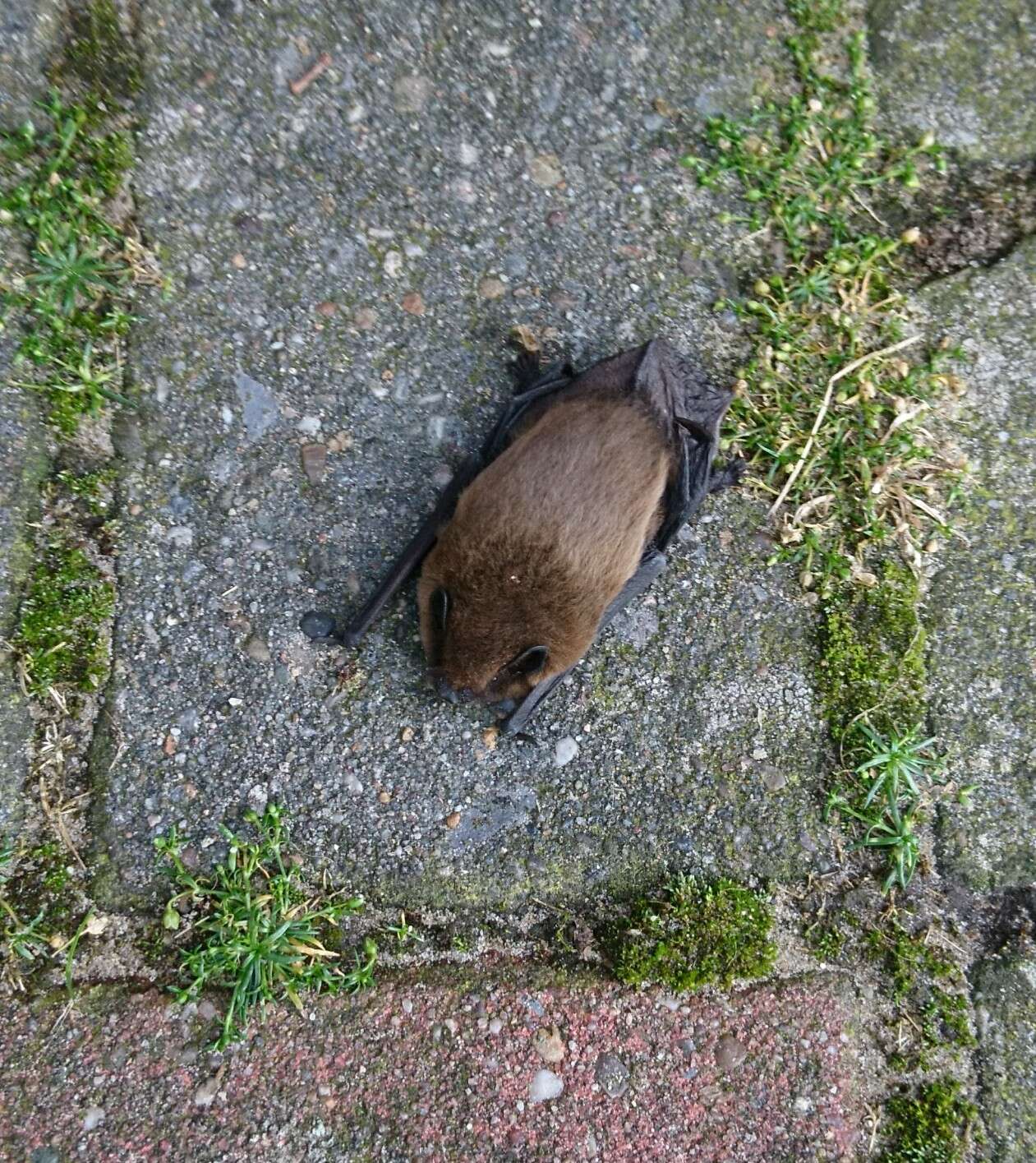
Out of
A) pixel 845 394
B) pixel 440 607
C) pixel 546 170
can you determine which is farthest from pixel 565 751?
pixel 546 170

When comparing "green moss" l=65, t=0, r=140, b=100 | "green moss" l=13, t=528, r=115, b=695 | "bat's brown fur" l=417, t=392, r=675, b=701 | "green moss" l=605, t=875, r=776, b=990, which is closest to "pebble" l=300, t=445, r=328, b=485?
"bat's brown fur" l=417, t=392, r=675, b=701

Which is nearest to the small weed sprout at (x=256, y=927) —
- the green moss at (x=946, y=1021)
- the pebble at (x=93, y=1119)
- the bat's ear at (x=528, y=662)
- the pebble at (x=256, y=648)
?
the pebble at (x=93, y=1119)

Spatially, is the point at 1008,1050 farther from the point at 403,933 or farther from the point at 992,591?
the point at 403,933

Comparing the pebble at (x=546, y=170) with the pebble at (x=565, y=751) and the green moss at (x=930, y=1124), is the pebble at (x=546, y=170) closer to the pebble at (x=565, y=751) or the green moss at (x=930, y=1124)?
the pebble at (x=565, y=751)

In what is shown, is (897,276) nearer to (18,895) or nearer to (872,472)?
(872,472)

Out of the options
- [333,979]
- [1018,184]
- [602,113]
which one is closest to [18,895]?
[333,979]

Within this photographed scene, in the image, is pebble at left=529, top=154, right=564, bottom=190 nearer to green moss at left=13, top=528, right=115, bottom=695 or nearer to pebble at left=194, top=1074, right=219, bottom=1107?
green moss at left=13, top=528, right=115, bottom=695
